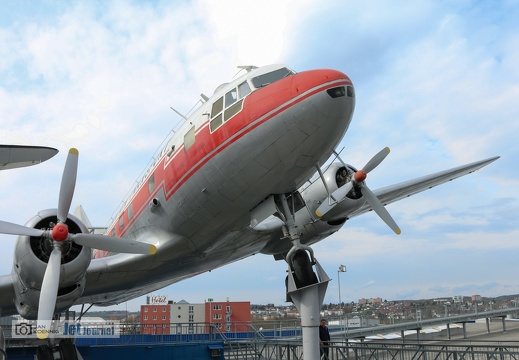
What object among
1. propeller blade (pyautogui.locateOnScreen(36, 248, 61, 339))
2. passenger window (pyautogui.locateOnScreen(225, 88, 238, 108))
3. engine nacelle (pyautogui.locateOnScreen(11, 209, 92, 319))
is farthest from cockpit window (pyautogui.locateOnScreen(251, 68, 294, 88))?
propeller blade (pyautogui.locateOnScreen(36, 248, 61, 339))

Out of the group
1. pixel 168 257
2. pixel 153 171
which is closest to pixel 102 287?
pixel 168 257

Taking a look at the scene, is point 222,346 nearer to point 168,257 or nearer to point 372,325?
point 168,257

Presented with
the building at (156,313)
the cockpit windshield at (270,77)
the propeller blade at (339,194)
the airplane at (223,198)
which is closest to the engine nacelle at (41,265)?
the airplane at (223,198)

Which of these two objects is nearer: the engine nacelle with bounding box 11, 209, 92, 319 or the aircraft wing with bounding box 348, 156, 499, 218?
the engine nacelle with bounding box 11, 209, 92, 319

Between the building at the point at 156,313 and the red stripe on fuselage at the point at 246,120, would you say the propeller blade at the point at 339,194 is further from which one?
the building at the point at 156,313

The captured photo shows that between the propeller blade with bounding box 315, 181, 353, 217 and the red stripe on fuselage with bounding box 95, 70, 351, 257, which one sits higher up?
the red stripe on fuselage with bounding box 95, 70, 351, 257

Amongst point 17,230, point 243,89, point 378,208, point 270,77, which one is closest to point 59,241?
point 17,230

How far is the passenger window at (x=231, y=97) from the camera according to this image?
10161mm

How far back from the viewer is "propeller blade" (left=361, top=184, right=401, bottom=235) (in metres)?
12.2

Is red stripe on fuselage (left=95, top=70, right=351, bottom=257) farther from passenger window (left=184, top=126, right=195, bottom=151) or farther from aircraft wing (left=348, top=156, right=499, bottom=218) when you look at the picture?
aircraft wing (left=348, top=156, right=499, bottom=218)

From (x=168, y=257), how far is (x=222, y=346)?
25.3 feet

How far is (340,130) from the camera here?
29.4 feet

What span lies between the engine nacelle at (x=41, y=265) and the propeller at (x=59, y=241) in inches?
9.9

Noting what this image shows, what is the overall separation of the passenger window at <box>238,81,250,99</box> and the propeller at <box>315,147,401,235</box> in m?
3.23
